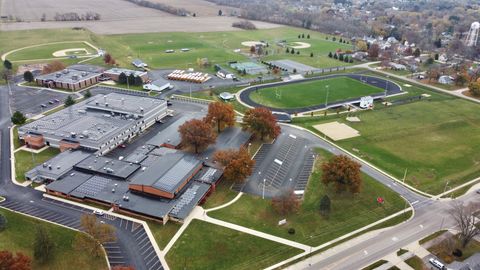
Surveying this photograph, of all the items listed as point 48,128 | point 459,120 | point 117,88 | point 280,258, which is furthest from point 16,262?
point 459,120

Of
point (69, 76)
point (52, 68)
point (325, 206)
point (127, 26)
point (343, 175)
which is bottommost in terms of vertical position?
point (325, 206)

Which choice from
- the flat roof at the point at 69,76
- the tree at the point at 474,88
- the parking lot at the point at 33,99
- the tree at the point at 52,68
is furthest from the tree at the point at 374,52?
the tree at the point at 52,68

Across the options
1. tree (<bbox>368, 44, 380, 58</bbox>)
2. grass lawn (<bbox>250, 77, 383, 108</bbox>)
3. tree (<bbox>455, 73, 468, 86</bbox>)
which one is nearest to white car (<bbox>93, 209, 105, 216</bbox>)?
grass lawn (<bbox>250, 77, 383, 108</bbox>)

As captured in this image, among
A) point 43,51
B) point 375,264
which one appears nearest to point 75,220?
Answer: point 375,264

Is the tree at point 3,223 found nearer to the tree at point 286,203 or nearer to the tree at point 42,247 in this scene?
the tree at point 42,247

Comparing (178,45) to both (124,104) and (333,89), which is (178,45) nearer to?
(333,89)

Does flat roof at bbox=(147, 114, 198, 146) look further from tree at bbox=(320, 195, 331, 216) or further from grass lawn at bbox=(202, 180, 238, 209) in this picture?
tree at bbox=(320, 195, 331, 216)
